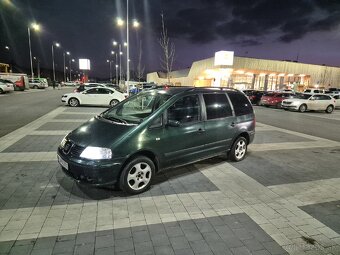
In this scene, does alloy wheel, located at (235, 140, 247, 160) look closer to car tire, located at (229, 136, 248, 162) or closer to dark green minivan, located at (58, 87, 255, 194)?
car tire, located at (229, 136, 248, 162)

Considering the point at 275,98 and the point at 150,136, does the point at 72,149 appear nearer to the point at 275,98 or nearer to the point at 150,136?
the point at 150,136

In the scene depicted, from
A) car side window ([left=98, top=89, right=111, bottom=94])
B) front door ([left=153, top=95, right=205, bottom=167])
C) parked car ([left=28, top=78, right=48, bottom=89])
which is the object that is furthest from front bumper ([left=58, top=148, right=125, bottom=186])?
parked car ([left=28, top=78, right=48, bottom=89])

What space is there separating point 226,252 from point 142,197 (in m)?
1.80

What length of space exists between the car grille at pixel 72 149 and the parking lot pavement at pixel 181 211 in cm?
74

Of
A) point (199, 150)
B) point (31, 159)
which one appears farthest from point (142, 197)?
point (31, 159)

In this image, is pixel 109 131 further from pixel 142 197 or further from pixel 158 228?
pixel 158 228

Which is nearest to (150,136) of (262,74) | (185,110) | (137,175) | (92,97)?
(137,175)

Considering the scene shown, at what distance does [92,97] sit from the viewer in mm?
17547

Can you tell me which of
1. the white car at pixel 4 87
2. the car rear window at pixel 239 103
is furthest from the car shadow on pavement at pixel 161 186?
the white car at pixel 4 87

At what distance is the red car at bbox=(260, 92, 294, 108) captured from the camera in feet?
76.1

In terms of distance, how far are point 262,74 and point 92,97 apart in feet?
124

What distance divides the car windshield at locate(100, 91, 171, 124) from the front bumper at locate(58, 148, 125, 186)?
988 mm

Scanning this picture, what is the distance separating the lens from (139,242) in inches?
127

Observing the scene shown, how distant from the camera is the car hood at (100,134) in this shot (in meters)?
4.21
